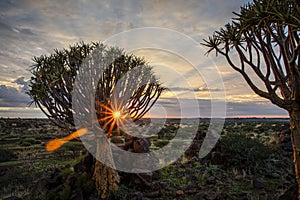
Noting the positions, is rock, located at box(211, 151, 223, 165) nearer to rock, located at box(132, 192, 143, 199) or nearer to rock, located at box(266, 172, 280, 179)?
rock, located at box(266, 172, 280, 179)

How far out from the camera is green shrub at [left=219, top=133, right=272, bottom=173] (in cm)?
970

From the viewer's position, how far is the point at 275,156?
35.5ft

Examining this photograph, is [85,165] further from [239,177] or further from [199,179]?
[239,177]

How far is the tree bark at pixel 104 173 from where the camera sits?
720 centimetres

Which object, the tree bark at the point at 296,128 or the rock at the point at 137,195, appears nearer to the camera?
the tree bark at the point at 296,128

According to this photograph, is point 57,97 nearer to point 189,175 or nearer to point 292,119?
point 189,175

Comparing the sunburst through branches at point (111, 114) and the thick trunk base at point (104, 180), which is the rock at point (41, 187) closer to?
the thick trunk base at point (104, 180)

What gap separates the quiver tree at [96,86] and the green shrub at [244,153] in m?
5.39

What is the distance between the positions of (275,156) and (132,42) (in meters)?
8.51

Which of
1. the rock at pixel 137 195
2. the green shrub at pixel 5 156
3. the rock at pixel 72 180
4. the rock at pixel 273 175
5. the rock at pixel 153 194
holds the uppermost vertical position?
the rock at pixel 72 180

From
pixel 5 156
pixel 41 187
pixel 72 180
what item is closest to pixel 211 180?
pixel 72 180

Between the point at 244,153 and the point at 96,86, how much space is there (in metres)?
7.19

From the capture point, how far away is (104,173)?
7.24 meters

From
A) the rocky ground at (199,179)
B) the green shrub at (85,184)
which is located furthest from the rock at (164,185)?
the green shrub at (85,184)
